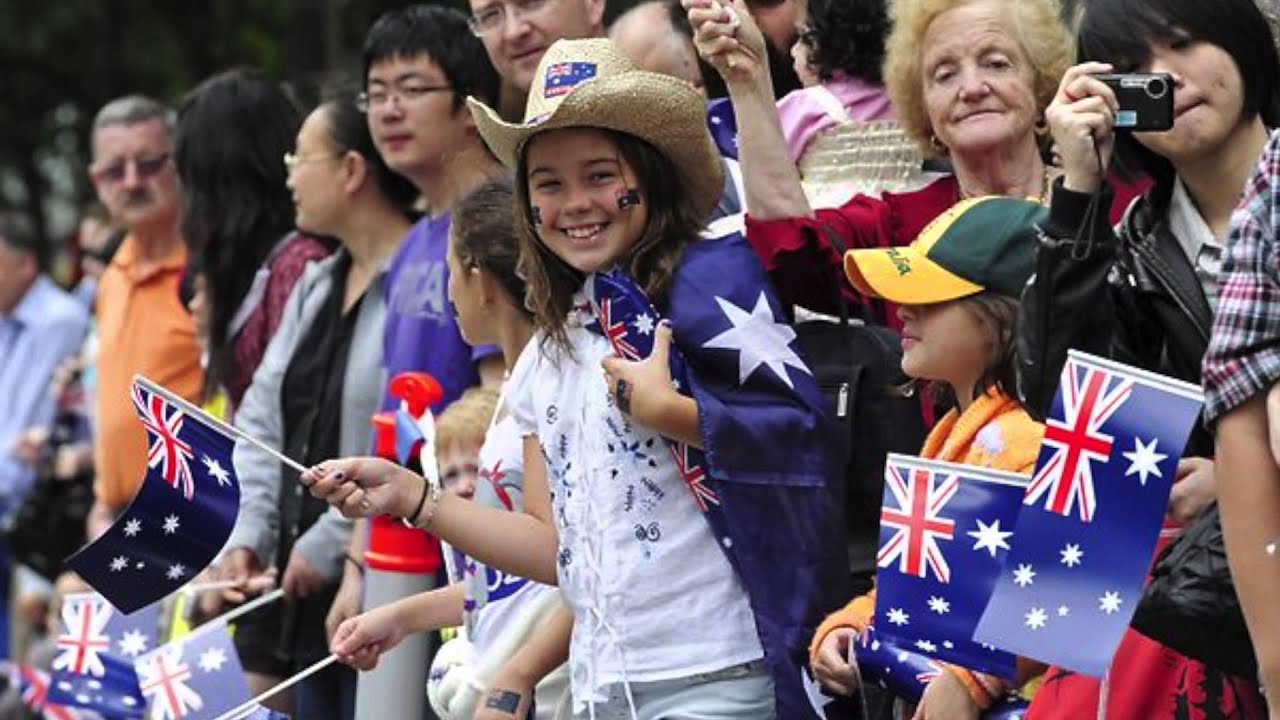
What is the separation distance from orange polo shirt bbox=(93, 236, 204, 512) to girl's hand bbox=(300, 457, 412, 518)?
12.5 feet

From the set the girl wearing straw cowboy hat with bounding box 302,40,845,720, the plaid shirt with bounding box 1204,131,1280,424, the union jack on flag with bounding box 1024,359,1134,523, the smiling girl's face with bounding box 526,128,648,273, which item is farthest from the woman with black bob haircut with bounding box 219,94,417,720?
the plaid shirt with bounding box 1204,131,1280,424

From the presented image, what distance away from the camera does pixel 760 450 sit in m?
5.48

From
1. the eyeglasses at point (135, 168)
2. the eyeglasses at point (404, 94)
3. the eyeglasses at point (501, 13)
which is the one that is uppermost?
the eyeglasses at point (501, 13)

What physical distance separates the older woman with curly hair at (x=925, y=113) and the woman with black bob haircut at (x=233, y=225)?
2880 millimetres

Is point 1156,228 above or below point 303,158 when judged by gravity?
below

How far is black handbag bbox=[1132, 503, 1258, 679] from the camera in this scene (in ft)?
14.2

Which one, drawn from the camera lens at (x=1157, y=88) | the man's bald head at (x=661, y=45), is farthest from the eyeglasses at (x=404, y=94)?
the camera lens at (x=1157, y=88)

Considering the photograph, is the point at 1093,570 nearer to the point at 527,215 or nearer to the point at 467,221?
the point at 527,215

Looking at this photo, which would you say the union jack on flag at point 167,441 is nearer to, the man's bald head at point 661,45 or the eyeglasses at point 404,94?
the man's bald head at point 661,45

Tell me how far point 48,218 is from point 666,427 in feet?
64.8

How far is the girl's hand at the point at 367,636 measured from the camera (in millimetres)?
6078

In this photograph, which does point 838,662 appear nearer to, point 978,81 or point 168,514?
point 978,81

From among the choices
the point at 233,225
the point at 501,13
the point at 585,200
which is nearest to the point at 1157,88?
the point at 585,200

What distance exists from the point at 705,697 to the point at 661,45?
2.18 meters
